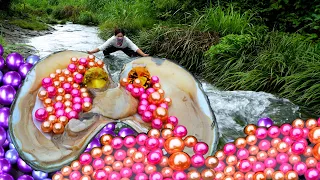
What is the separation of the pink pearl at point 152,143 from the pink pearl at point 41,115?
47 cm

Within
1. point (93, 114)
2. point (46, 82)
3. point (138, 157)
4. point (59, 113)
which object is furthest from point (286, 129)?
point (46, 82)

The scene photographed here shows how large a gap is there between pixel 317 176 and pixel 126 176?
54cm

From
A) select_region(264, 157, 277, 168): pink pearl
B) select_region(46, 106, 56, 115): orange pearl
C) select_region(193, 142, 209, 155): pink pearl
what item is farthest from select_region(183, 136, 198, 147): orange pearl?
select_region(46, 106, 56, 115): orange pearl

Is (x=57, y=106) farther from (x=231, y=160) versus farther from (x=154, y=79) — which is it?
(x=231, y=160)

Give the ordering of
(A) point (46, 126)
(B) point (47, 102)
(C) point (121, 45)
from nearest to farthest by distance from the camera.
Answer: (A) point (46, 126)
(B) point (47, 102)
(C) point (121, 45)

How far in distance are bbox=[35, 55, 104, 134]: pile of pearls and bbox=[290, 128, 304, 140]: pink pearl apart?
76 cm

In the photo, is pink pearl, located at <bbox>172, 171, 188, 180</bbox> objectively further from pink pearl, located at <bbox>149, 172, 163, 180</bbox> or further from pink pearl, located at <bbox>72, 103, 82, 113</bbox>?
pink pearl, located at <bbox>72, 103, 82, 113</bbox>

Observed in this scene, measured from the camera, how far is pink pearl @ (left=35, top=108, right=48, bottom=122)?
133cm

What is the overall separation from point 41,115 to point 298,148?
2.96 ft

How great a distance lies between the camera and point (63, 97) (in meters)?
1.46

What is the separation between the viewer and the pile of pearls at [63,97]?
133 cm

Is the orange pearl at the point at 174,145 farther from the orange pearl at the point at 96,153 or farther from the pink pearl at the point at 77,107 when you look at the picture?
the pink pearl at the point at 77,107

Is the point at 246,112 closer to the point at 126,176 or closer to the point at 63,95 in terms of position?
the point at 63,95

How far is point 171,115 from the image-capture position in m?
1.47
